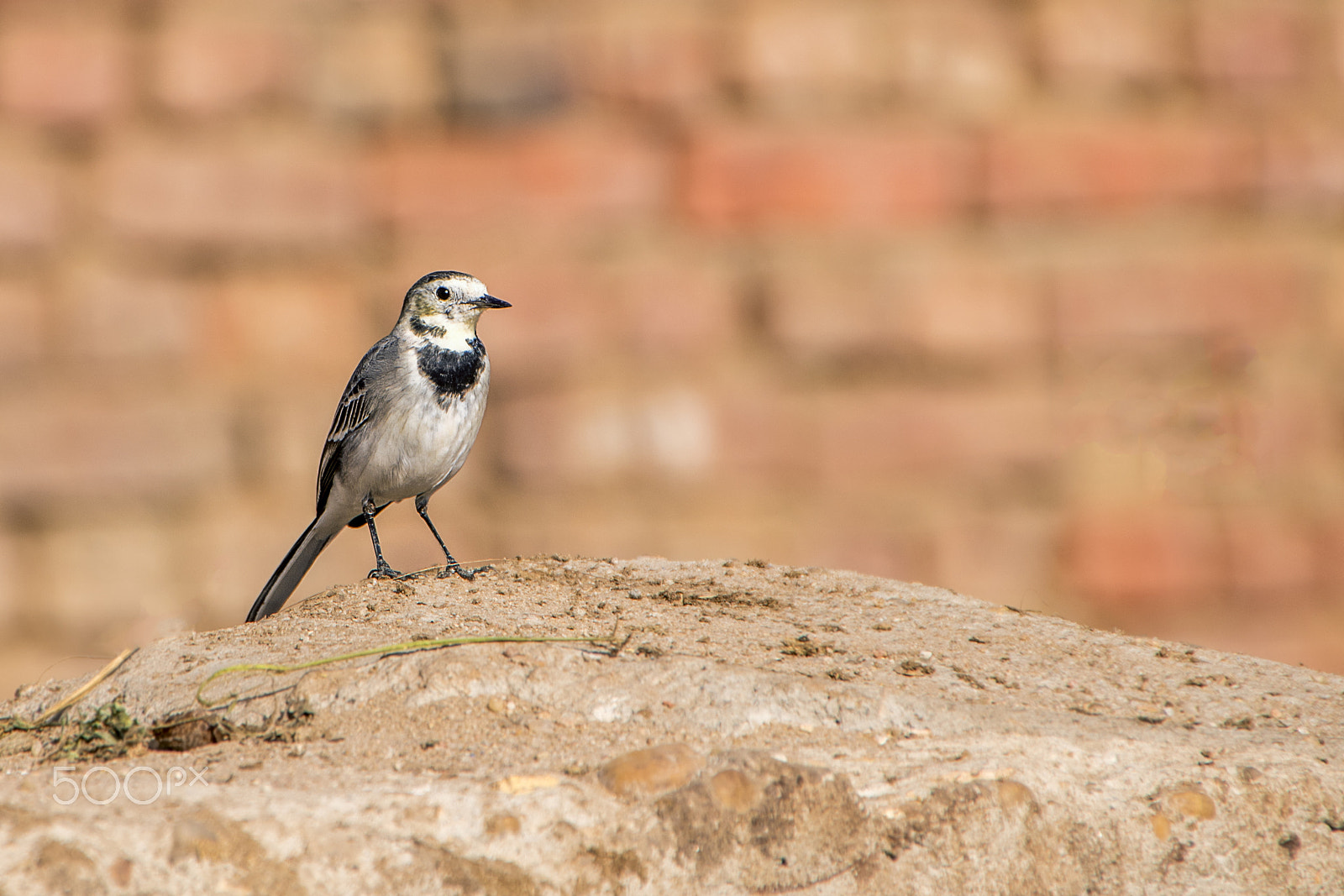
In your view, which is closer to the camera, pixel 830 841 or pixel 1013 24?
pixel 830 841

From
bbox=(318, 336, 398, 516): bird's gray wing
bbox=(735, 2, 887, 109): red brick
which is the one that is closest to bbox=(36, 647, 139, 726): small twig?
bbox=(318, 336, 398, 516): bird's gray wing

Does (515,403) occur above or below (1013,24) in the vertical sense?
below

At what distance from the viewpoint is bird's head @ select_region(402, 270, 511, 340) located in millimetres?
3676

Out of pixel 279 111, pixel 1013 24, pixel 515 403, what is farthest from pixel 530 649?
pixel 1013 24

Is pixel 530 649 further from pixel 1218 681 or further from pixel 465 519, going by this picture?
pixel 465 519

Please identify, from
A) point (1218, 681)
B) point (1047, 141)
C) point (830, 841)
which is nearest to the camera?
point (830, 841)

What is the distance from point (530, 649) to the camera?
2238mm

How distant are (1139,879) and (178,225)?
2943mm

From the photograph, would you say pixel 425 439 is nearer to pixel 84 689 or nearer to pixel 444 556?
pixel 444 556

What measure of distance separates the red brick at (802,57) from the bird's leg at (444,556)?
4.84 feet

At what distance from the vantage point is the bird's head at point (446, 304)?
3676 mm

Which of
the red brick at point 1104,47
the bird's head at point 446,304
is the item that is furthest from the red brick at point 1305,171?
the bird's head at point 446,304

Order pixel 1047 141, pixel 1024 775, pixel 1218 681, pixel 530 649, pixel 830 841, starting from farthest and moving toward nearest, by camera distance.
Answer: pixel 1047 141
pixel 1218 681
pixel 530 649
pixel 1024 775
pixel 830 841

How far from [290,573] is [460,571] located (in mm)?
799
